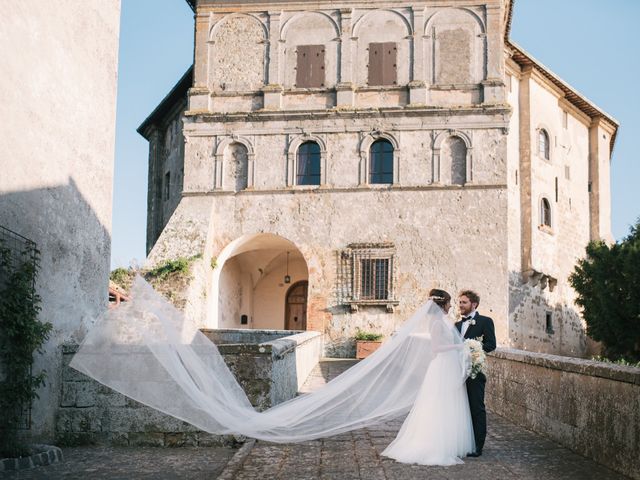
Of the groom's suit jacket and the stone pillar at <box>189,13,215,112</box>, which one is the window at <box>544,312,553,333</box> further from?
the groom's suit jacket

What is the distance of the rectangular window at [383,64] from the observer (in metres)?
24.2

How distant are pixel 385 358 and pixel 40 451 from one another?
3649 millimetres

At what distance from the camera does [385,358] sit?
26.5 feet

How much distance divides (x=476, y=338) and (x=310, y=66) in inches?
713

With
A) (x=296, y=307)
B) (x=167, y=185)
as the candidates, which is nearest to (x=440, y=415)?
(x=296, y=307)

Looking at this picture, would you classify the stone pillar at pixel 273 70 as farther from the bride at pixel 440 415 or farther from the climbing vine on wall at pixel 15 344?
the bride at pixel 440 415

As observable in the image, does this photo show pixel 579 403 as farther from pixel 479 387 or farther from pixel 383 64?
pixel 383 64

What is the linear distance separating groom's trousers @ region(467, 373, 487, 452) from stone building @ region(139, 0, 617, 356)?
15.4 metres

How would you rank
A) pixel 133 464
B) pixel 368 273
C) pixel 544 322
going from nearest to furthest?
pixel 133 464 < pixel 368 273 < pixel 544 322

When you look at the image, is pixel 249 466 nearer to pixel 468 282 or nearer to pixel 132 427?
pixel 132 427

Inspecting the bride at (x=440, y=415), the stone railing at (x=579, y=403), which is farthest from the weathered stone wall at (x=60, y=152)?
the stone railing at (x=579, y=403)

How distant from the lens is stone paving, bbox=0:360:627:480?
6.45 metres

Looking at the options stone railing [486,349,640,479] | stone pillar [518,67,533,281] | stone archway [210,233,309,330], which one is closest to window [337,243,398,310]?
stone archway [210,233,309,330]

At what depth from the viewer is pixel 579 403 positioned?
7371 mm
